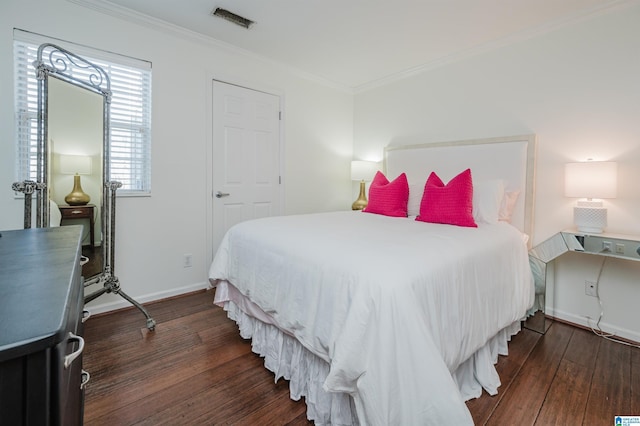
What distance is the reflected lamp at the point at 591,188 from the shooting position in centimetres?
211

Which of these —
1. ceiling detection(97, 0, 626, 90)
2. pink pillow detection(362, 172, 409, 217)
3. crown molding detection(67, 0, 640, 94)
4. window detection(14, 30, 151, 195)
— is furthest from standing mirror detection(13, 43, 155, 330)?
pink pillow detection(362, 172, 409, 217)

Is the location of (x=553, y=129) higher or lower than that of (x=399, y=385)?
higher

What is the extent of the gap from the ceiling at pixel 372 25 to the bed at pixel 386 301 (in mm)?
989

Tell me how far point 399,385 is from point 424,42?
300cm

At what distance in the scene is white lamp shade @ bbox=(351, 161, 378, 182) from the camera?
12.9ft

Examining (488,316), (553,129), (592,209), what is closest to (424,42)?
(553,129)

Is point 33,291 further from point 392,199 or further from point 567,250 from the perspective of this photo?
point 567,250

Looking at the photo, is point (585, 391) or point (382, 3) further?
point (382, 3)

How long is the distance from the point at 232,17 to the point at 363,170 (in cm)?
222

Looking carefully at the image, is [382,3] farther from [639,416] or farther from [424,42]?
[639,416]

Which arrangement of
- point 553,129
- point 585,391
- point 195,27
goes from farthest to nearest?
point 195,27 → point 553,129 → point 585,391

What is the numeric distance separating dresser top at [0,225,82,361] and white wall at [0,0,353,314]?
64.9 inches

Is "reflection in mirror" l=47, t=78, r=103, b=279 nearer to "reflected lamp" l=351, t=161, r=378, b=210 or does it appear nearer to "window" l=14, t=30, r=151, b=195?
"window" l=14, t=30, r=151, b=195

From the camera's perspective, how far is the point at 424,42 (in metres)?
2.92
